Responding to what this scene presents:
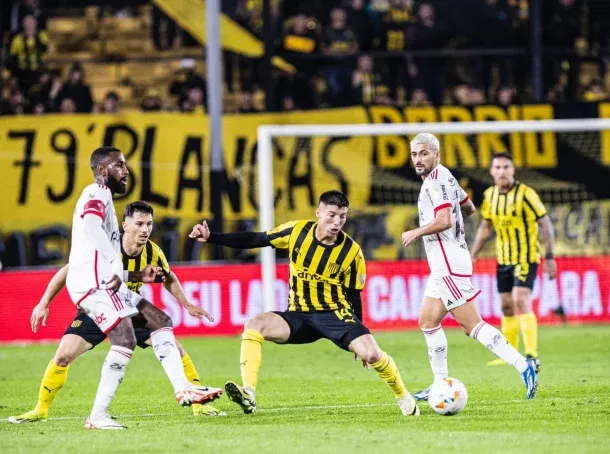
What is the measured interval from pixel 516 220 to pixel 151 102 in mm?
8610

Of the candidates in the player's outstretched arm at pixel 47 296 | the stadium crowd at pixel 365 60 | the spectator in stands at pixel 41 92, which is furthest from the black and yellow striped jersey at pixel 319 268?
the spectator in stands at pixel 41 92

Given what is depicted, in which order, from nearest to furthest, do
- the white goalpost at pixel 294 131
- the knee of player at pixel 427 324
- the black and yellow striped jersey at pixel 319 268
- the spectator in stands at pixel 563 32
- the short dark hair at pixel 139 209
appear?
the short dark hair at pixel 139 209
the black and yellow striped jersey at pixel 319 268
the knee of player at pixel 427 324
the white goalpost at pixel 294 131
the spectator in stands at pixel 563 32

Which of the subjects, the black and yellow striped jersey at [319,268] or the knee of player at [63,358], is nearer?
the knee of player at [63,358]

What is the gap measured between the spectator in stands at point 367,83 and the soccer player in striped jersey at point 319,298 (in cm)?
1117

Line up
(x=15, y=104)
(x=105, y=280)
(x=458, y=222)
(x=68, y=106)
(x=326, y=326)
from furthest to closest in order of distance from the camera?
(x=15, y=104) → (x=68, y=106) → (x=458, y=222) → (x=326, y=326) → (x=105, y=280)

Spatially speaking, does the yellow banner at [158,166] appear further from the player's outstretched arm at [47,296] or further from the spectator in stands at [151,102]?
the player's outstretched arm at [47,296]

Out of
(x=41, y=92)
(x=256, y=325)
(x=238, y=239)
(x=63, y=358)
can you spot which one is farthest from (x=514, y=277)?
(x=41, y=92)

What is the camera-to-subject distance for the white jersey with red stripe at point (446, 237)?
30.3 feet

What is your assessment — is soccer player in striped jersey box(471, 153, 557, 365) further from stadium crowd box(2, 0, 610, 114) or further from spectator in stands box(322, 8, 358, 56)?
spectator in stands box(322, 8, 358, 56)

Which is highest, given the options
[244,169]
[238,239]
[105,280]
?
[244,169]

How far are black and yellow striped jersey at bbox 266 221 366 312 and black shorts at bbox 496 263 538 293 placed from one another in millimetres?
4132

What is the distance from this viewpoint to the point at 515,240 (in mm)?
12875

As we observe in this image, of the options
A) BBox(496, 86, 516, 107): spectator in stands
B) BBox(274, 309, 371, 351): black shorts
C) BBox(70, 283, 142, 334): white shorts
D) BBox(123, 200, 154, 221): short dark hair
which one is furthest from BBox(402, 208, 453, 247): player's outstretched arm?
BBox(496, 86, 516, 107): spectator in stands

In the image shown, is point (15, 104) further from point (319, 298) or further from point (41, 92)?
point (319, 298)
